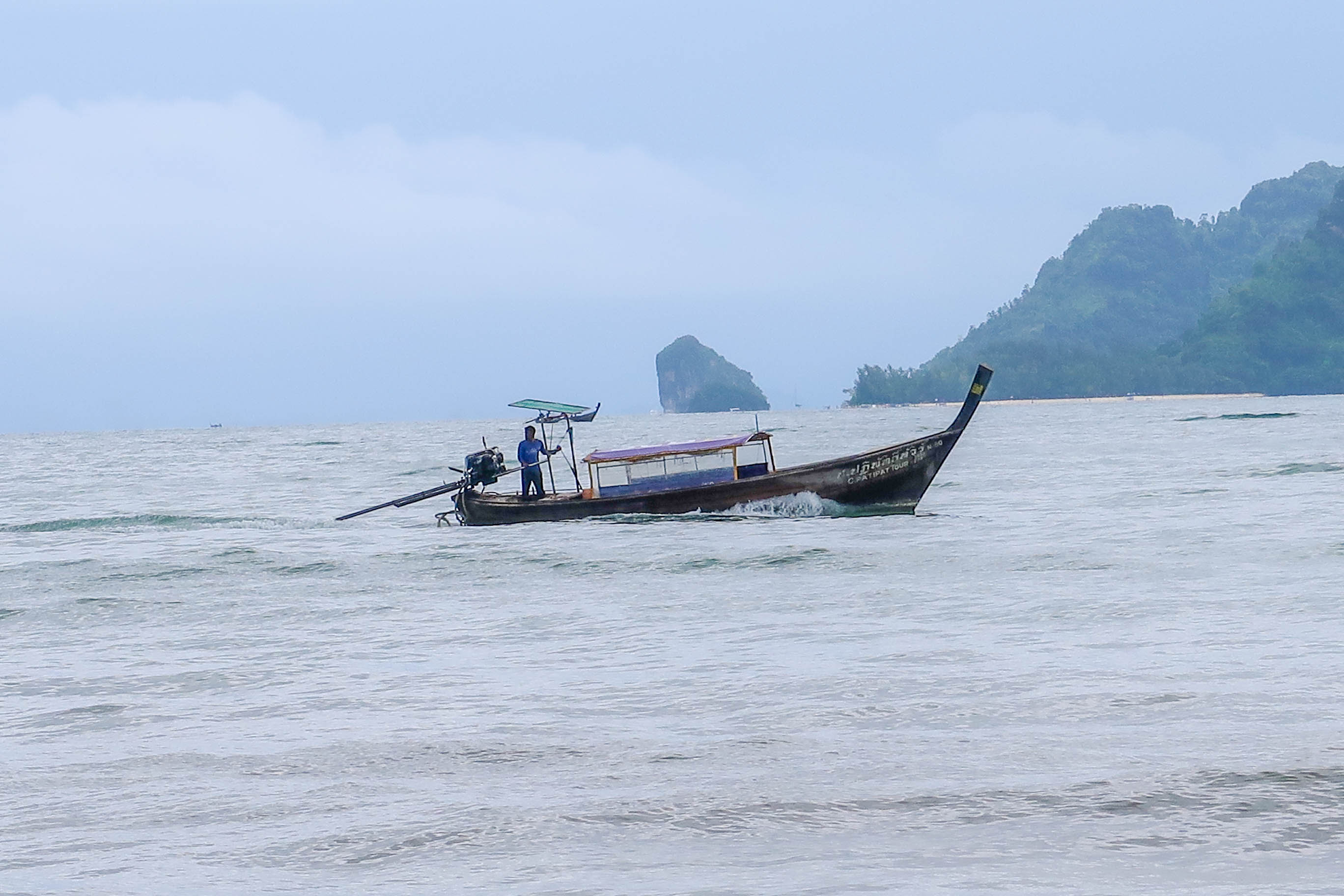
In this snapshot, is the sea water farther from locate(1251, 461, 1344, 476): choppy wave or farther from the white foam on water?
locate(1251, 461, 1344, 476): choppy wave

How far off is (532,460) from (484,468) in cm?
114

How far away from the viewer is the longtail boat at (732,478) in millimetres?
26094

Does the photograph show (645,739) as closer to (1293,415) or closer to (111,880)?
(111,880)

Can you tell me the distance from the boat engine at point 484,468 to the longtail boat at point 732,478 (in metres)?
1.37

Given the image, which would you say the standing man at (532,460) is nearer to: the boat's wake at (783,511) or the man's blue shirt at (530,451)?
the man's blue shirt at (530,451)

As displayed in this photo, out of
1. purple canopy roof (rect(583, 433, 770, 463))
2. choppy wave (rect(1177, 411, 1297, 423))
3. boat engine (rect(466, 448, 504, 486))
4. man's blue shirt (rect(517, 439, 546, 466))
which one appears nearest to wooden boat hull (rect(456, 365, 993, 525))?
purple canopy roof (rect(583, 433, 770, 463))

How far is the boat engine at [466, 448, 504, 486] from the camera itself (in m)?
28.0

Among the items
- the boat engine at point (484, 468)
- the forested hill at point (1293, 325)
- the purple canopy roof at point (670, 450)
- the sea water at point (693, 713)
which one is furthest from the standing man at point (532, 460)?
the forested hill at point (1293, 325)

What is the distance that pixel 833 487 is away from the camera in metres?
26.2

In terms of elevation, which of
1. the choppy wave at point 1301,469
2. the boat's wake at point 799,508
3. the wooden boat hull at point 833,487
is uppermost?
the wooden boat hull at point 833,487

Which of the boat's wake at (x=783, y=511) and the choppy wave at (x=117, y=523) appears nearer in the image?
the boat's wake at (x=783, y=511)

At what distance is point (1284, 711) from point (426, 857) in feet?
20.0

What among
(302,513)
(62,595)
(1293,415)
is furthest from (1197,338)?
(62,595)

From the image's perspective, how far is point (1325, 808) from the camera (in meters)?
7.17
